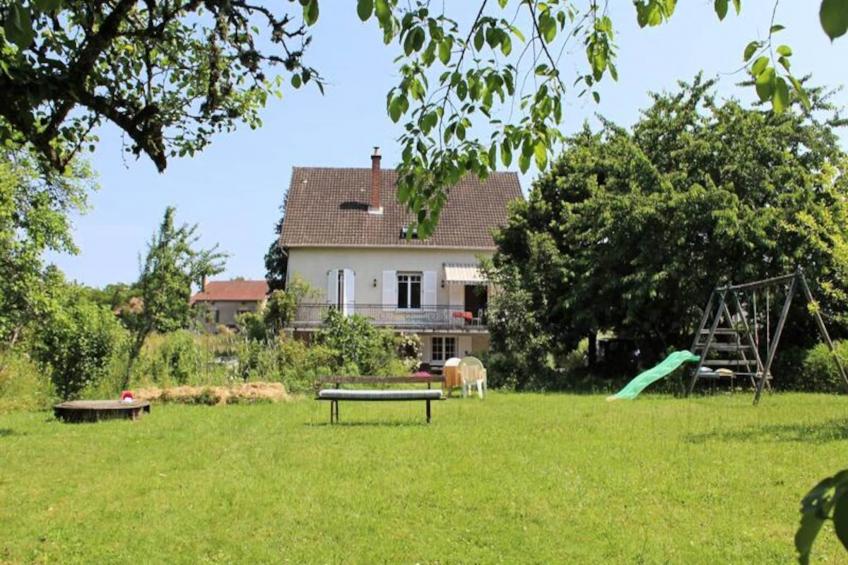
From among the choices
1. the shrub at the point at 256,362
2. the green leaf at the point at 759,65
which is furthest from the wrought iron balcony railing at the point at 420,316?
the green leaf at the point at 759,65

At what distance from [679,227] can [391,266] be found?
16657 mm

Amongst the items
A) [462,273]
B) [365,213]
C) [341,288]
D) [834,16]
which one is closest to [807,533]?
[834,16]

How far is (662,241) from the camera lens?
19.9 metres

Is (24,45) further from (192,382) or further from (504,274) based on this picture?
(504,274)

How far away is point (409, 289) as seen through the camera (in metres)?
34.2

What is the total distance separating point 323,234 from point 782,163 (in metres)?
19.8

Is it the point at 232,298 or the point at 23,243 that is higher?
the point at 232,298

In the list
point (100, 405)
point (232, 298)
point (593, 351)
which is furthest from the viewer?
point (232, 298)

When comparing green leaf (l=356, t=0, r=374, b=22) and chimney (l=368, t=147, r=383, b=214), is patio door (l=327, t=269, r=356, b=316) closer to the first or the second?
chimney (l=368, t=147, r=383, b=214)

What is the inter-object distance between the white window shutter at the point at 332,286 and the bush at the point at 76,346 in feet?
54.3

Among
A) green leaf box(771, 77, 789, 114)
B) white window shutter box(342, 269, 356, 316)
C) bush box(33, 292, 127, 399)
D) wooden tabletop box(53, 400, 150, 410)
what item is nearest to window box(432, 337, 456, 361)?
white window shutter box(342, 269, 356, 316)

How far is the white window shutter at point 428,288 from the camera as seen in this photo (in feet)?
111

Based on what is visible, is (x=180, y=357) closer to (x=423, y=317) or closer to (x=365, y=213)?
(x=423, y=317)

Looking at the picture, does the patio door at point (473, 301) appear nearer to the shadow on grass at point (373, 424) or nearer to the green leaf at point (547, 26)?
the shadow on grass at point (373, 424)
